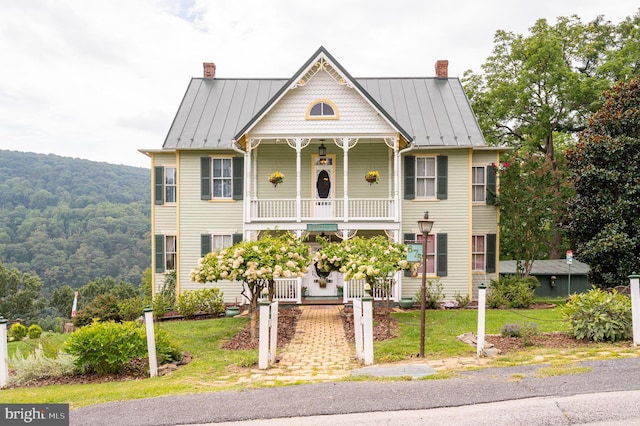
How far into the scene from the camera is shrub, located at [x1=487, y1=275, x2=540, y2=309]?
1502 centimetres

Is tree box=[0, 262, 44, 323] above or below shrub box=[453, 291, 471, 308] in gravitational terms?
below

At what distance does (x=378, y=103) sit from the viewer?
15586 mm

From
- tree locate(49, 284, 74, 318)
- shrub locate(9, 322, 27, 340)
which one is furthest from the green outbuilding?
tree locate(49, 284, 74, 318)

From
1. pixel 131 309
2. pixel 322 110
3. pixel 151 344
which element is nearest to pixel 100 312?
pixel 131 309

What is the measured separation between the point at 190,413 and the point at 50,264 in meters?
Answer: 79.9

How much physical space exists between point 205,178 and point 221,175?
61 centimetres

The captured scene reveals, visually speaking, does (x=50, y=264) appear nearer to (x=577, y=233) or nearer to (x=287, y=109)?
(x=287, y=109)

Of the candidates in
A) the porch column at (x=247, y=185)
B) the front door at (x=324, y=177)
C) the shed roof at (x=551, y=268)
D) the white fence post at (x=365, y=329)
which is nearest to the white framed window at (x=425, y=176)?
the front door at (x=324, y=177)

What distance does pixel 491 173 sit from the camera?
55.3 feet

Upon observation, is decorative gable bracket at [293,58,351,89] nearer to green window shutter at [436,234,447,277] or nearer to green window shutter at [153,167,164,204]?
green window shutter at [153,167,164,204]

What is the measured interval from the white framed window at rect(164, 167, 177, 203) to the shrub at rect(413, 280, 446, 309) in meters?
10.0

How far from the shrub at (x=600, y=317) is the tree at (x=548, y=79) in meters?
14.0

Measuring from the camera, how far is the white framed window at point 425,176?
1669 cm

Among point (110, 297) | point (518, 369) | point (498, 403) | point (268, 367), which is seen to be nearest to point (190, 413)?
point (268, 367)
